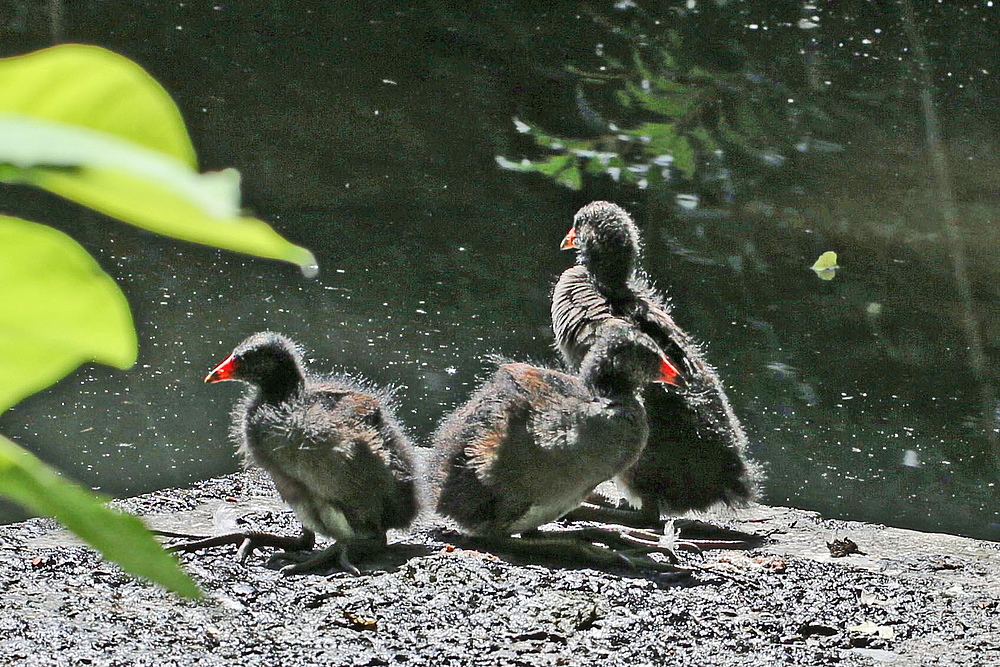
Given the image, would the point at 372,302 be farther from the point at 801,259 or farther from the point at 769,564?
the point at 769,564

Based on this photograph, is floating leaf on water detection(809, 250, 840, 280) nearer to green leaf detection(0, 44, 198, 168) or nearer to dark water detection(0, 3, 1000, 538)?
dark water detection(0, 3, 1000, 538)

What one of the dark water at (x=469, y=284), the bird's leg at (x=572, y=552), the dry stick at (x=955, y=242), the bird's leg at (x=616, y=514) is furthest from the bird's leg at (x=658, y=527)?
the dry stick at (x=955, y=242)

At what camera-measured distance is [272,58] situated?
30.0 feet

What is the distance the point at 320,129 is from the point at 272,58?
1565 millimetres

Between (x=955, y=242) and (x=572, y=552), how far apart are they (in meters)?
4.30

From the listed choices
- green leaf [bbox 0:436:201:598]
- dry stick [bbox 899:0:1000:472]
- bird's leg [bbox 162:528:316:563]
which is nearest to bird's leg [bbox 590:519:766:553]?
bird's leg [bbox 162:528:316:563]

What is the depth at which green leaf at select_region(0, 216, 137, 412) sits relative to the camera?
0.28 metres

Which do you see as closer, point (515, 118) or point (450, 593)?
point (450, 593)

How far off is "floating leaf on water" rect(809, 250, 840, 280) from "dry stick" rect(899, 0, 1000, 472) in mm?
601

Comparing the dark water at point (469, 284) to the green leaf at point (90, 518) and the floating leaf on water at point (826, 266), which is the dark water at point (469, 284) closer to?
the floating leaf on water at point (826, 266)

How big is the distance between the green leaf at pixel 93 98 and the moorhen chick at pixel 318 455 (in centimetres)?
278

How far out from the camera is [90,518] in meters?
0.27

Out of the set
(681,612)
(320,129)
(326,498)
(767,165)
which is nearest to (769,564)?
(681,612)

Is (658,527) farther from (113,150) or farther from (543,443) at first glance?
(113,150)
